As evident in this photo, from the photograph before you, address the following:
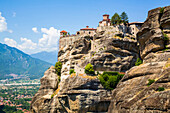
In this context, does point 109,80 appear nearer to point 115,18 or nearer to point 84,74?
point 84,74

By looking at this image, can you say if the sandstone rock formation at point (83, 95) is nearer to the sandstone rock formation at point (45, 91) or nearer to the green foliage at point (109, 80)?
the green foliage at point (109, 80)

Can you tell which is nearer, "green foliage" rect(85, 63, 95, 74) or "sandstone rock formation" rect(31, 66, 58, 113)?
"green foliage" rect(85, 63, 95, 74)

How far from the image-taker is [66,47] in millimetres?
83875

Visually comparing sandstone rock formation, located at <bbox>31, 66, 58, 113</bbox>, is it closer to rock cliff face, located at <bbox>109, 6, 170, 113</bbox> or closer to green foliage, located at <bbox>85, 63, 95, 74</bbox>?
green foliage, located at <bbox>85, 63, 95, 74</bbox>

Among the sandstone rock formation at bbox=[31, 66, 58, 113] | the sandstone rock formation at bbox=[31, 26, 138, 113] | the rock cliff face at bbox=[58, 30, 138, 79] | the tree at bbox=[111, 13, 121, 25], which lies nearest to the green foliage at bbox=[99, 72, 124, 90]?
the sandstone rock formation at bbox=[31, 26, 138, 113]

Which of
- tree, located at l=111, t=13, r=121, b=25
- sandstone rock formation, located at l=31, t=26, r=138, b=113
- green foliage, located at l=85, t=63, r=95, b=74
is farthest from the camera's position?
tree, located at l=111, t=13, r=121, b=25

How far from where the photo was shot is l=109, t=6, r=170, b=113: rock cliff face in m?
31.1

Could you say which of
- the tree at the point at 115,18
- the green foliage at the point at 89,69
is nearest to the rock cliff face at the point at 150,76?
the green foliage at the point at 89,69

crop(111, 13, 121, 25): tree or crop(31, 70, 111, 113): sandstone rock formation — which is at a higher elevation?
crop(111, 13, 121, 25): tree

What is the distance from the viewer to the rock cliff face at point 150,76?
31.1 meters

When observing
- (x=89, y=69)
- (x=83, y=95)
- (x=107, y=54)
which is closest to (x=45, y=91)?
(x=83, y=95)

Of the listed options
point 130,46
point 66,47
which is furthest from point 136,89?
point 66,47

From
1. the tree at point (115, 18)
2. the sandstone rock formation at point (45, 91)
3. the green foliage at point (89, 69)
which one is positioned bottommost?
the sandstone rock formation at point (45, 91)

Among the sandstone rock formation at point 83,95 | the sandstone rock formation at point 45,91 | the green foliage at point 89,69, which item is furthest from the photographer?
the sandstone rock formation at point 45,91
